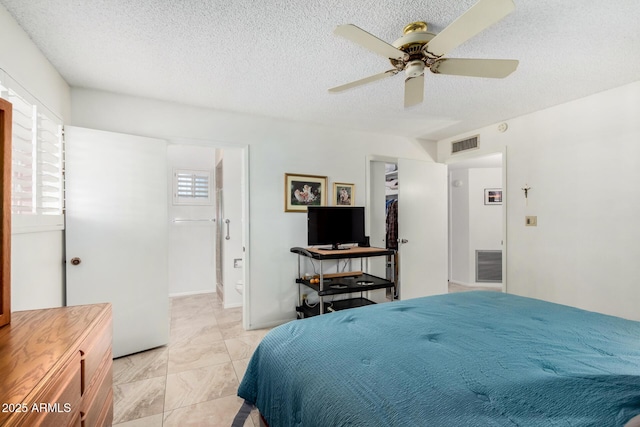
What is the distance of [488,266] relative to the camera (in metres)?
5.28

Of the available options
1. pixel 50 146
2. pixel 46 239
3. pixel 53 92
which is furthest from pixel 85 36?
pixel 46 239

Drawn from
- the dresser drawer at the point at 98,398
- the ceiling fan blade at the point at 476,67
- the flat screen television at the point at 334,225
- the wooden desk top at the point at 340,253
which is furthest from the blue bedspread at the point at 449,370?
the flat screen television at the point at 334,225

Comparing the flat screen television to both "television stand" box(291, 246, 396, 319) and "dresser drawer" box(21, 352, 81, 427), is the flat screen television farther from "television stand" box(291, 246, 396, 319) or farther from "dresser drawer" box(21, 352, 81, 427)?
"dresser drawer" box(21, 352, 81, 427)

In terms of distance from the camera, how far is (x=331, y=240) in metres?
3.29

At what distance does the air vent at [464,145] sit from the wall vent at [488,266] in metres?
2.18

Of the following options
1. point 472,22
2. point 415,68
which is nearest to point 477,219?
point 415,68

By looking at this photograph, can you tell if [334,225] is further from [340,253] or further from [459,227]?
[459,227]

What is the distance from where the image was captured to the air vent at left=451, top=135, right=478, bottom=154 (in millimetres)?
3855

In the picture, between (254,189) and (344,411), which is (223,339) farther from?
(344,411)

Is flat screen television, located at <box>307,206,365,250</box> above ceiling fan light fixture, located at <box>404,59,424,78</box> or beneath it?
beneath

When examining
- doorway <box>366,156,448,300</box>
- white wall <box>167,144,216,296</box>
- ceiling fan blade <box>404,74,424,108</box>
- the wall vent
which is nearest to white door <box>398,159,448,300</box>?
doorway <box>366,156,448,300</box>

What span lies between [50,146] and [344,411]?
260 cm

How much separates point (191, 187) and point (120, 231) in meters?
2.32

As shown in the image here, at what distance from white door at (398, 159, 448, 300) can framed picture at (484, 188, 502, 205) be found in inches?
62.3
